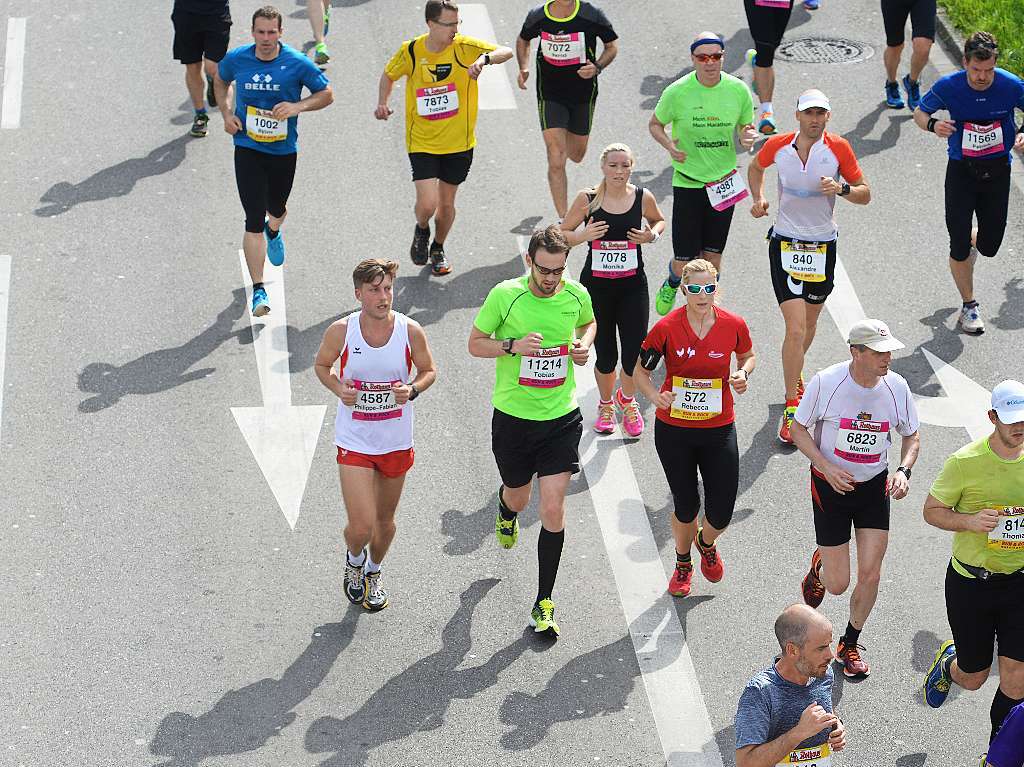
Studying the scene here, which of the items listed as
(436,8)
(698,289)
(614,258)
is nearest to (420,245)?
(436,8)

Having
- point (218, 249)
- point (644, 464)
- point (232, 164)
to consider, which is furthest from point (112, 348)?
point (644, 464)

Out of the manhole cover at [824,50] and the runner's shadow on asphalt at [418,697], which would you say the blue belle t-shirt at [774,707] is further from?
the manhole cover at [824,50]

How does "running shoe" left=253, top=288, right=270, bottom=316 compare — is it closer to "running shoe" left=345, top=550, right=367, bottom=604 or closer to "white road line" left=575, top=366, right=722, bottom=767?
"white road line" left=575, top=366, right=722, bottom=767

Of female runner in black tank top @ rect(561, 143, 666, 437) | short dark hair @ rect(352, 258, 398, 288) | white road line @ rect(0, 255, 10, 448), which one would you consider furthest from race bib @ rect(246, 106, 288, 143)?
short dark hair @ rect(352, 258, 398, 288)

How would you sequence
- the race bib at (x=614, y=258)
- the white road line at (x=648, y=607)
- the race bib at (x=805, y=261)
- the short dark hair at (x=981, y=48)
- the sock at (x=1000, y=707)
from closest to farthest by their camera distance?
the sock at (x=1000, y=707) < the white road line at (x=648, y=607) < the race bib at (x=614, y=258) < the race bib at (x=805, y=261) < the short dark hair at (x=981, y=48)

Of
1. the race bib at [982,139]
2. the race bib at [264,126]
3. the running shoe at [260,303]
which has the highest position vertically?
the race bib at [982,139]

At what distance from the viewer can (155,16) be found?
17141 mm

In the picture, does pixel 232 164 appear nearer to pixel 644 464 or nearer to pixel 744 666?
pixel 644 464

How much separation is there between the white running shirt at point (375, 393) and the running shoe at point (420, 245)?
3.98m

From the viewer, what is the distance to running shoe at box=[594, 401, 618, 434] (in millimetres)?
11227

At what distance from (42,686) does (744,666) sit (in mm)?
3801

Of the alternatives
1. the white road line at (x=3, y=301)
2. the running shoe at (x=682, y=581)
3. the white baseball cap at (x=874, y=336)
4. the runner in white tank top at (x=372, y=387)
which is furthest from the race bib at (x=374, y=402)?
the white road line at (x=3, y=301)

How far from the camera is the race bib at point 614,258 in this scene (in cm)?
1049

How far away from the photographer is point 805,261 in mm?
10914
